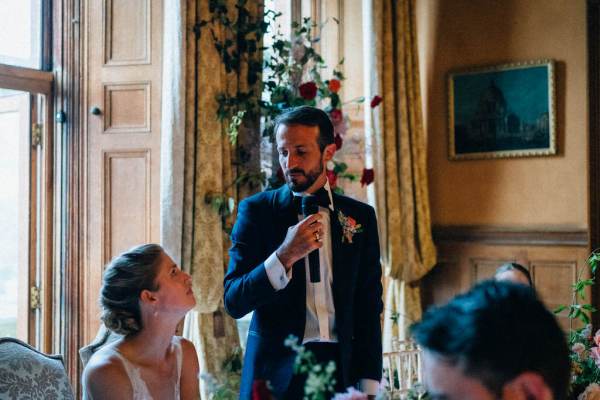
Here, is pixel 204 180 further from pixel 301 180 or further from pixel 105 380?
pixel 105 380

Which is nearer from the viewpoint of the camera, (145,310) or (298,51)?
(145,310)

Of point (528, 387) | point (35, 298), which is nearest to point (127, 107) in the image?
point (35, 298)

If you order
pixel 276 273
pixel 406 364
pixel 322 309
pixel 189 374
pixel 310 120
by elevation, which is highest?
pixel 310 120

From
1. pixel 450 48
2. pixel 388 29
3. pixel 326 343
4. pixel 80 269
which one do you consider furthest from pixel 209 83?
pixel 450 48

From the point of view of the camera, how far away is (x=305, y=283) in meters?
2.30

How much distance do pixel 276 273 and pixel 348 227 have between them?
13.1 inches

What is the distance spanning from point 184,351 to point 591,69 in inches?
141

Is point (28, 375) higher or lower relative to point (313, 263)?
lower

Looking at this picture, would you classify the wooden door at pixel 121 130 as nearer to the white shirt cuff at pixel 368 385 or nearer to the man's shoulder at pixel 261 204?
the man's shoulder at pixel 261 204

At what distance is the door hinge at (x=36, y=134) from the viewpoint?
3.55 meters

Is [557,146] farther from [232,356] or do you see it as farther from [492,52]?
[232,356]

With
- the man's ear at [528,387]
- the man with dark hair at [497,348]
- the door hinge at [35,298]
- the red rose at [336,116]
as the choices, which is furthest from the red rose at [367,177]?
→ the man's ear at [528,387]

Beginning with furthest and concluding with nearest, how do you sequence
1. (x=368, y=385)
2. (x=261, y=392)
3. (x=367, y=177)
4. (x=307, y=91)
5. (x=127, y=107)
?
A: (x=367, y=177), (x=307, y=91), (x=127, y=107), (x=368, y=385), (x=261, y=392)

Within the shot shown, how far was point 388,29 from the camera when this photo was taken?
503cm
